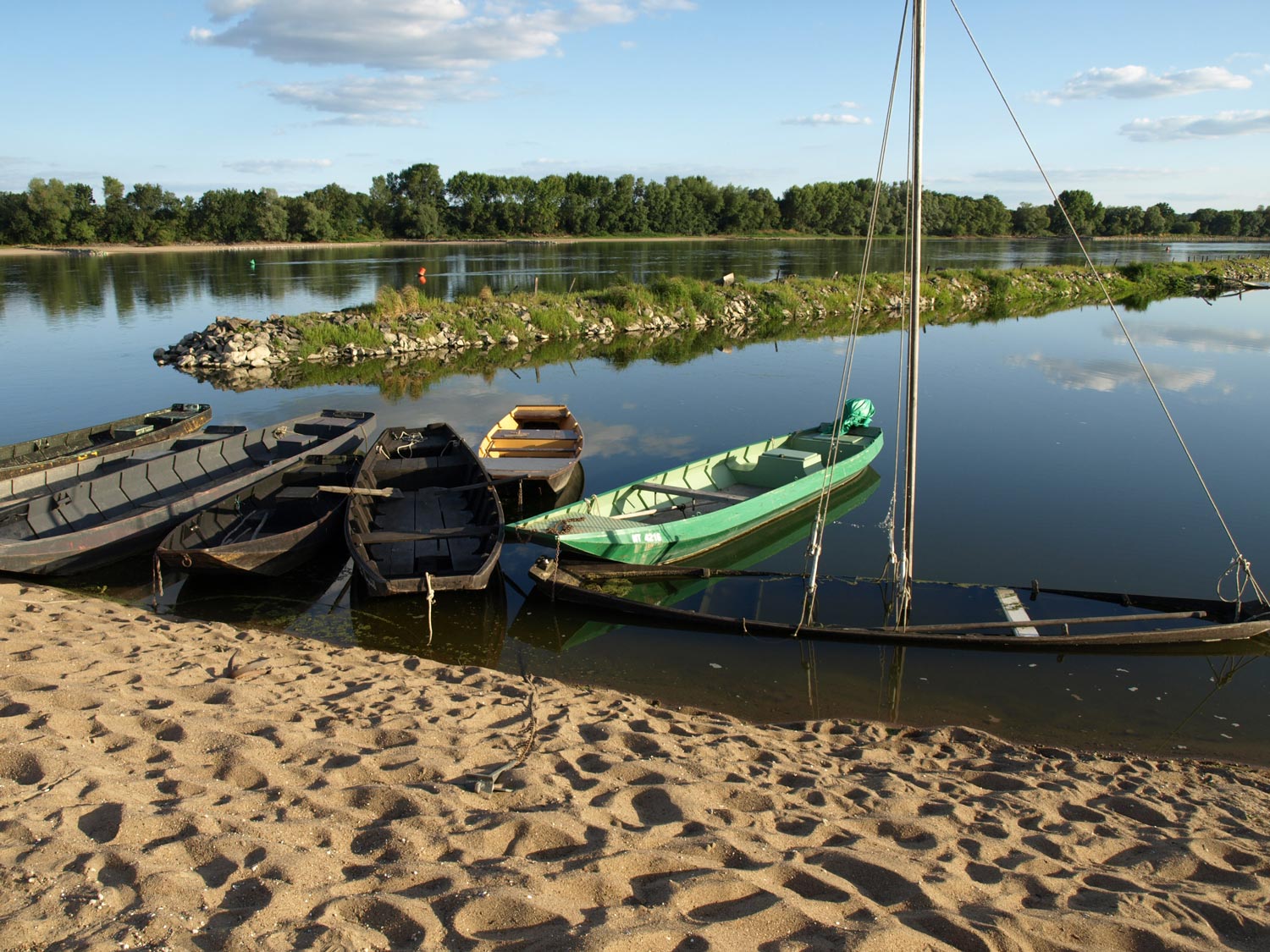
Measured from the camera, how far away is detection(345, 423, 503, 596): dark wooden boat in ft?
34.9

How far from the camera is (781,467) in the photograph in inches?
604

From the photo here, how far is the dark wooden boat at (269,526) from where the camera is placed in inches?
428

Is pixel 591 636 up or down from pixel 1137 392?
down

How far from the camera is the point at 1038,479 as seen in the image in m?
16.8

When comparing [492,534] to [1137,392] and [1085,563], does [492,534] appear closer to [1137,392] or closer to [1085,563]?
[1085,563]

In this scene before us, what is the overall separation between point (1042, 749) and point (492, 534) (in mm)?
7217

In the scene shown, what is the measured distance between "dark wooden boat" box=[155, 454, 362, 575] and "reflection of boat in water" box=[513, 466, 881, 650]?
3.35m

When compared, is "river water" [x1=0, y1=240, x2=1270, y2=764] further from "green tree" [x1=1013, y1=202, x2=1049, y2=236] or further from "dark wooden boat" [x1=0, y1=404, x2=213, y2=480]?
"green tree" [x1=1013, y1=202, x2=1049, y2=236]

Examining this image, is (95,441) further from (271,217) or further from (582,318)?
(271,217)

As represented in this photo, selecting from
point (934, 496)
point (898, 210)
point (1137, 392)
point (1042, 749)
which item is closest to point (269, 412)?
point (934, 496)

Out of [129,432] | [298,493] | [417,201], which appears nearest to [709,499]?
[298,493]

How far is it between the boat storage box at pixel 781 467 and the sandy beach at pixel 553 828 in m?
7.64

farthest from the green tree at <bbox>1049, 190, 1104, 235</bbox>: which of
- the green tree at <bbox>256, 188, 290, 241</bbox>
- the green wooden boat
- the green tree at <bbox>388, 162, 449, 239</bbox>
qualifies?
the green wooden boat

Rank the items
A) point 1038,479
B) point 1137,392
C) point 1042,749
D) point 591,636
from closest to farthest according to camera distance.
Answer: point 1042,749 → point 591,636 → point 1038,479 → point 1137,392
